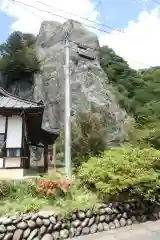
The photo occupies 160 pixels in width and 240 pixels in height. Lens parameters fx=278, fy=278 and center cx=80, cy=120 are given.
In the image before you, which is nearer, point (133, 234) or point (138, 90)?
point (133, 234)

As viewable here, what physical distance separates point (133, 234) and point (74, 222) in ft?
6.29

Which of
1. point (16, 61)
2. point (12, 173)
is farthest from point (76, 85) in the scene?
point (12, 173)

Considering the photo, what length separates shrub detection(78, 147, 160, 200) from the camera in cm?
991

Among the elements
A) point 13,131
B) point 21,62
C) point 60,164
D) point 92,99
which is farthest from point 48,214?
point 21,62

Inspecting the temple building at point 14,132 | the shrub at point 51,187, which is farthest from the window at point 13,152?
the shrub at point 51,187

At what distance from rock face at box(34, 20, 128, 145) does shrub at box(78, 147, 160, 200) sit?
67.8ft

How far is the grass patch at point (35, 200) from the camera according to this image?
849 centimetres

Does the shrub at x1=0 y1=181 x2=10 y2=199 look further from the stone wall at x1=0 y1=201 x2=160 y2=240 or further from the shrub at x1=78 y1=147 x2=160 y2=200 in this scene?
the shrub at x1=78 y1=147 x2=160 y2=200

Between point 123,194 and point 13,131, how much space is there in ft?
22.1

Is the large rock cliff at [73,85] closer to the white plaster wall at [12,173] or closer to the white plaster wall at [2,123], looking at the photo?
the white plaster wall at [2,123]

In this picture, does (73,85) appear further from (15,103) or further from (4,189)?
(4,189)

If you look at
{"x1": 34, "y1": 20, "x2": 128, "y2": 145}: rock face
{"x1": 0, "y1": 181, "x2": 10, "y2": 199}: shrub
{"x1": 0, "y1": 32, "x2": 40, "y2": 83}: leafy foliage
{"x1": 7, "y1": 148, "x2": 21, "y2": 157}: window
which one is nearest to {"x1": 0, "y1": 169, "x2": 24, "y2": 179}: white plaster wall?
{"x1": 7, "y1": 148, "x2": 21, "y2": 157}: window

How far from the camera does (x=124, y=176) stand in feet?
33.1

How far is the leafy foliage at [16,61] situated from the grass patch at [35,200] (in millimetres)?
30569
